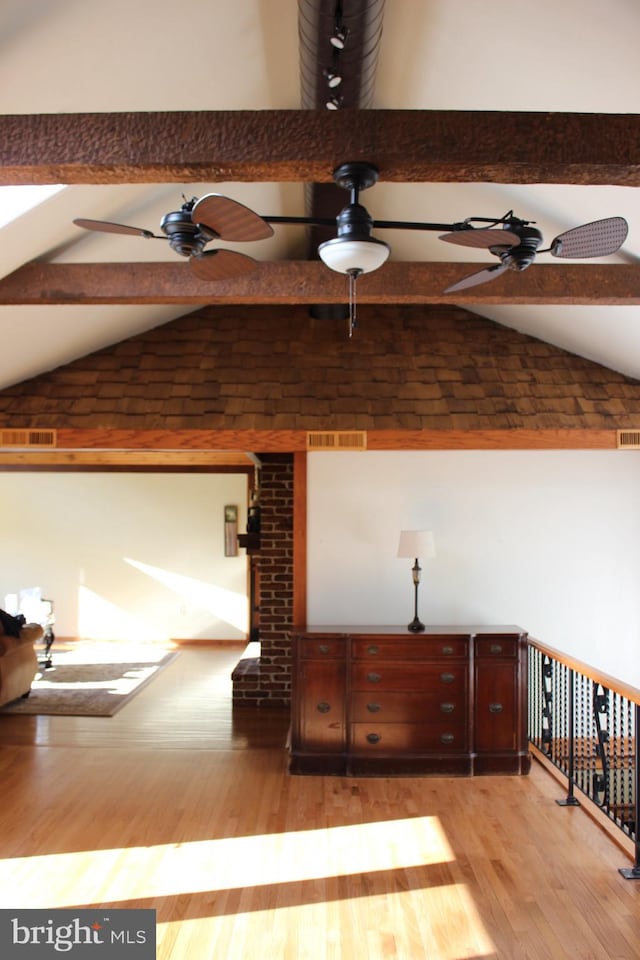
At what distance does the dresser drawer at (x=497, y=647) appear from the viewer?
16.3 ft

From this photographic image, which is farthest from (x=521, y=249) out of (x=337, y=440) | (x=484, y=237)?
(x=337, y=440)

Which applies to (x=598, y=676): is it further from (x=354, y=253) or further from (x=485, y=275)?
(x=354, y=253)

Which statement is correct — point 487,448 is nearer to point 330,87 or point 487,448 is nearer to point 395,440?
point 395,440

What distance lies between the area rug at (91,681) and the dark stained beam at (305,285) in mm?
3979

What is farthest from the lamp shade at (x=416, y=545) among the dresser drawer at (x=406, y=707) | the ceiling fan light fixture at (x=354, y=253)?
the ceiling fan light fixture at (x=354, y=253)

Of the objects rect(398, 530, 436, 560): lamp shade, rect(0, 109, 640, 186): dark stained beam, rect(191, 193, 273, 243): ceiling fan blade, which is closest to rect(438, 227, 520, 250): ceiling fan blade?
rect(0, 109, 640, 186): dark stained beam

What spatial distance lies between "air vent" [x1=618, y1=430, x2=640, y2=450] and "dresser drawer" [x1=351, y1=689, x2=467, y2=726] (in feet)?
7.58

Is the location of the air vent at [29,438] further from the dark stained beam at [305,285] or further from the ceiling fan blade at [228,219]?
the ceiling fan blade at [228,219]

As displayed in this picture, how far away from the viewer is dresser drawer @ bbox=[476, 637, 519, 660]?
4977 mm

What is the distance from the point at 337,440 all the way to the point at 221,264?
2.66 metres

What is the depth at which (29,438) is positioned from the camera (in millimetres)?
5641

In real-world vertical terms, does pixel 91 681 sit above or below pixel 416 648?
below

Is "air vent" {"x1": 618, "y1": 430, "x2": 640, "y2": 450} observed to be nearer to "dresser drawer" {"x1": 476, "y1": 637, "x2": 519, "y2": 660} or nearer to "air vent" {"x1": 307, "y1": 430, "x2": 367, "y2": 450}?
"dresser drawer" {"x1": 476, "y1": 637, "x2": 519, "y2": 660}

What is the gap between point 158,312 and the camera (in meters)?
5.95
